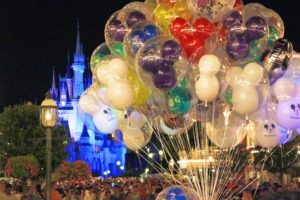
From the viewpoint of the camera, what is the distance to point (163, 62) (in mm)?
9625

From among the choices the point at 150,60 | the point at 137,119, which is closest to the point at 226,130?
the point at 137,119

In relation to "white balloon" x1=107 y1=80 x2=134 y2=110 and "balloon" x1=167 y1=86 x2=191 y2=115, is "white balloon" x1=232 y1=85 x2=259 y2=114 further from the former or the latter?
"white balloon" x1=107 y1=80 x2=134 y2=110

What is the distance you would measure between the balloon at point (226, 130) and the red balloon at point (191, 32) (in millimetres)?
1545

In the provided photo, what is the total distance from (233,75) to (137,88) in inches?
68.3

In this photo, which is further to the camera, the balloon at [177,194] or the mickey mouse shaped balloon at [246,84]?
the balloon at [177,194]

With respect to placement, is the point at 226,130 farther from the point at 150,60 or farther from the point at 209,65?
the point at 150,60

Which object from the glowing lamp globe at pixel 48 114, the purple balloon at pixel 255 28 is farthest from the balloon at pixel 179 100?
the glowing lamp globe at pixel 48 114

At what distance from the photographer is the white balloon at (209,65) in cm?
955

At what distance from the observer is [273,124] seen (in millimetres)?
10883

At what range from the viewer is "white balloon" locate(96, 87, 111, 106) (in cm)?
1096

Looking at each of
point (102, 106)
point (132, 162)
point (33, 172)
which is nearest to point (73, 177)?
point (33, 172)

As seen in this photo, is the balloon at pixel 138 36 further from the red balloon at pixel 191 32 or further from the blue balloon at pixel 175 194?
the blue balloon at pixel 175 194

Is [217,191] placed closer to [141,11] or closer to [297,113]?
[297,113]

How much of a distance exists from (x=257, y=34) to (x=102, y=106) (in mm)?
3413
